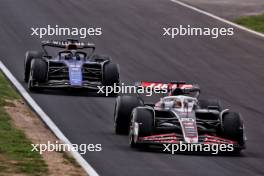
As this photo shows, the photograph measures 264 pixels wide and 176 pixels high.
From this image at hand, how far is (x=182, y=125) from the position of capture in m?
20.5

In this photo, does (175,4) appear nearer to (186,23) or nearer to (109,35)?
(186,23)

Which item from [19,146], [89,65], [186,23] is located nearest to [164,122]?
[19,146]

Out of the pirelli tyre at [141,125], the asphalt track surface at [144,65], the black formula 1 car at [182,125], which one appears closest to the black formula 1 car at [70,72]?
the asphalt track surface at [144,65]

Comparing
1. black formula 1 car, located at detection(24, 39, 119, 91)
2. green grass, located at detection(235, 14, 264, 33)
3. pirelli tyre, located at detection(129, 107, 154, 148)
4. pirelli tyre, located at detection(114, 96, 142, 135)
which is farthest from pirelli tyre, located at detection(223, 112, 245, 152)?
green grass, located at detection(235, 14, 264, 33)

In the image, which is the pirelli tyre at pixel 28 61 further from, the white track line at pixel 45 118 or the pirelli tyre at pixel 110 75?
the pirelli tyre at pixel 110 75

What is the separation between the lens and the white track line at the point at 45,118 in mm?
17844

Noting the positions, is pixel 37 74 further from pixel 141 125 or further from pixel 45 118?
pixel 141 125

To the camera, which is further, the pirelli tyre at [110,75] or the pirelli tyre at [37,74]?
the pirelli tyre at [110,75]

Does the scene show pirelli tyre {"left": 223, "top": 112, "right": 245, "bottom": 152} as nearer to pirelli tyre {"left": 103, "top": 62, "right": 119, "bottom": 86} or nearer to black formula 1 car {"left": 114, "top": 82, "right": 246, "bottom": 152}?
black formula 1 car {"left": 114, "top": 82, "right": 246, "bottom": 152}

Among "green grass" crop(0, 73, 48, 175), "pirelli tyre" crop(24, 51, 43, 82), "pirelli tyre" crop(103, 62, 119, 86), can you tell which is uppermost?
"pirelli tyre" crop(24, 51, 43, 82)

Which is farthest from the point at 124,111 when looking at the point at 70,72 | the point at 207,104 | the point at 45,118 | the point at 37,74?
the point at 70,72

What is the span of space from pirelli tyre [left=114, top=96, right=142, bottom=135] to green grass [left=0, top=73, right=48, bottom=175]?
2.21 metres

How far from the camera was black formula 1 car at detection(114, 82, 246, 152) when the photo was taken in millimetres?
20344

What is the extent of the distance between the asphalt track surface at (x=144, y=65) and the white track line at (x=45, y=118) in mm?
192
